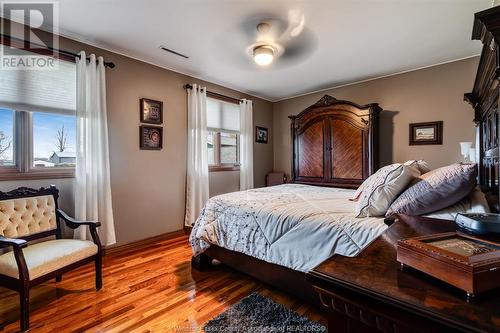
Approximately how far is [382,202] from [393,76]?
9.48 ft

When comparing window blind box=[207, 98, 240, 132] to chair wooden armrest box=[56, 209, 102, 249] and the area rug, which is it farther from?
the area rug

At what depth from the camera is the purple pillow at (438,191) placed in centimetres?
147

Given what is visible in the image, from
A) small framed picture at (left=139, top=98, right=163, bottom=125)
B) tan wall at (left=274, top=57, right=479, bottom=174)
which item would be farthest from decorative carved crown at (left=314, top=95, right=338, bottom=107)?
small framed picture at (left=139, top=98, right=163, bottom=125)

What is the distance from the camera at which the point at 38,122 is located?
251 centimetres

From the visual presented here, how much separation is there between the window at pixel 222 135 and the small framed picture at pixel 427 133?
2.81m

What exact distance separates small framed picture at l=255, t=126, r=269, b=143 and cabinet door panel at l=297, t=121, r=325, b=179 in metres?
0.99

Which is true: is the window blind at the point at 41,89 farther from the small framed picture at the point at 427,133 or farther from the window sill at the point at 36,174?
the small framed picture at the point at 427,133

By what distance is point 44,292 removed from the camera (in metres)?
2.11

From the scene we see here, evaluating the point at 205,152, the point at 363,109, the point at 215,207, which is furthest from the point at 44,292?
the point at 363,109

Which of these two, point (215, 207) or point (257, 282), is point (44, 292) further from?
point (257, 282)

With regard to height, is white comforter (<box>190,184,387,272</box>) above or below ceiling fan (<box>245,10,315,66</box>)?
below

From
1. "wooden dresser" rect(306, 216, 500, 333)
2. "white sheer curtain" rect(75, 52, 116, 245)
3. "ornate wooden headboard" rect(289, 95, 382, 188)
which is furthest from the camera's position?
"ornate wooden headboard" rect(289, 95, 382, 188)

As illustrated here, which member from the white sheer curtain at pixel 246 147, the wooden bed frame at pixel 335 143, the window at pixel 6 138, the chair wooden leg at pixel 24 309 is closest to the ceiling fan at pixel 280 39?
the wooden bed frame at pixel 335 143

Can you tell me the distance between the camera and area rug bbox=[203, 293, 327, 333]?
1.63 metres
